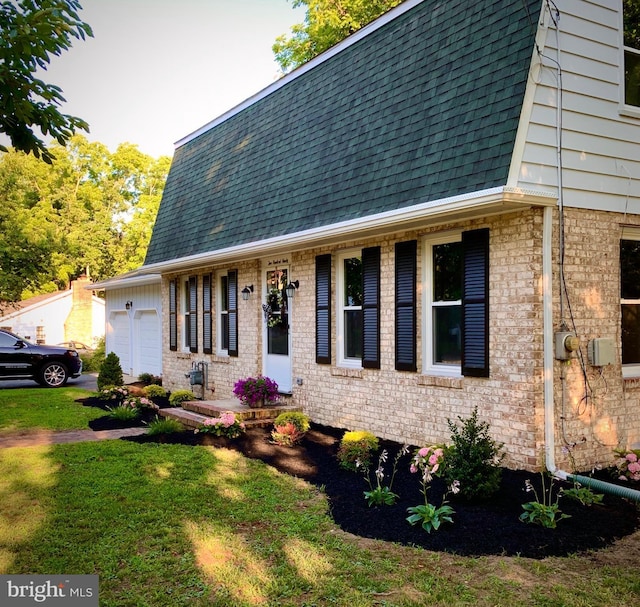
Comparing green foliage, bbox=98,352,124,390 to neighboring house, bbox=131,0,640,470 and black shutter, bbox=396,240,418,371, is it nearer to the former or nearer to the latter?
neighboring house, bbox=131,0,640,470

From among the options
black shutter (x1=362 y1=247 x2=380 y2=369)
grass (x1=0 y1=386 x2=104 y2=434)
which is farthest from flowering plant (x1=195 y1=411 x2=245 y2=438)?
grass (x1=0 y1=386 x2=104 y2=434)

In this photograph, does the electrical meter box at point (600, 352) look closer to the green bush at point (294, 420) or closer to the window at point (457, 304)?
the window at point (457, 304)

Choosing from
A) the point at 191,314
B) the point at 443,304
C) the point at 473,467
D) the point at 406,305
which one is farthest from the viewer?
the point at 191,314

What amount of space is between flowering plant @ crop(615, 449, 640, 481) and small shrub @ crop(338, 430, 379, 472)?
2.74m

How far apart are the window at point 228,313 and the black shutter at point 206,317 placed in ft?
0.91

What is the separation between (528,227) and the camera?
21.7 ft

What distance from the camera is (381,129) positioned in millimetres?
8875

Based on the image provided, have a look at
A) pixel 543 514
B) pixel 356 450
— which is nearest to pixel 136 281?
pixel 356 450

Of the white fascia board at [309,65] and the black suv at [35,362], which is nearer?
the white fascia board at [309,65]

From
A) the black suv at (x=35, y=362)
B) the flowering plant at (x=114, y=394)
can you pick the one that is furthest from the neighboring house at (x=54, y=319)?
the flowering plant at (x=114, y=394)

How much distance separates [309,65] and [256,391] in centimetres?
629

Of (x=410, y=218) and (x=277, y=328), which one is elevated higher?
(x=410, y=218)

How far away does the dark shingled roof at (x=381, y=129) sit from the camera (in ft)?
22.8

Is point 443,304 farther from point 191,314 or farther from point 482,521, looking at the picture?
point 191,314
